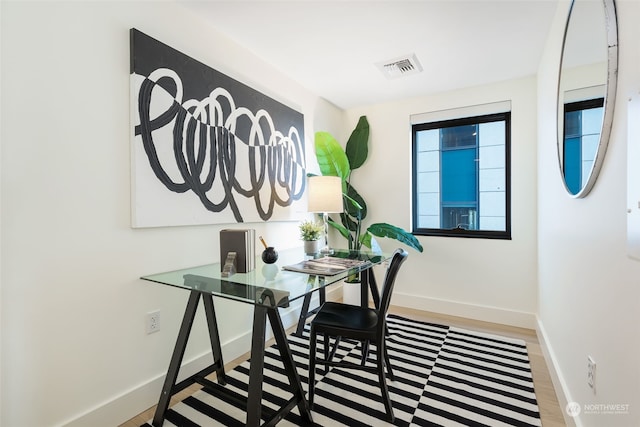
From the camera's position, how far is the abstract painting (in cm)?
162

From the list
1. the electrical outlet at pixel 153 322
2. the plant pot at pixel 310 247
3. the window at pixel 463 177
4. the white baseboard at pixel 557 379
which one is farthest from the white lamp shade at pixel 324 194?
the white baseboard at pixel 557 379

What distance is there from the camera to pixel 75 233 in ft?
4.54

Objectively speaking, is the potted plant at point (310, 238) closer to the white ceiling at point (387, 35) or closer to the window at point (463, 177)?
the white ceiling at point (387, 35)

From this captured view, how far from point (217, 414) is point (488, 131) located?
3280 mm

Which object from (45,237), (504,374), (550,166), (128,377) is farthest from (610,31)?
(128,377)

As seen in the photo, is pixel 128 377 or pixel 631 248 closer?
pixel 631 248

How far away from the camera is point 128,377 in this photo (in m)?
1.59

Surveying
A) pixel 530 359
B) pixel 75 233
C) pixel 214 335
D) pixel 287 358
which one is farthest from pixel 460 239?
pixel 75 233

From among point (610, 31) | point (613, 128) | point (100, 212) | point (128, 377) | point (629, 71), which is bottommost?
point (128, 377)

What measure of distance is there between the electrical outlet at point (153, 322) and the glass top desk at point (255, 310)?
9.0 inches

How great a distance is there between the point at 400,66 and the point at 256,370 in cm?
248

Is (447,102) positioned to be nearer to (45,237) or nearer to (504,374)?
(504,374)

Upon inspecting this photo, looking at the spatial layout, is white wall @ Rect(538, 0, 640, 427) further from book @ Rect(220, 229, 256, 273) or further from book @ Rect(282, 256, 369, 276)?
book @ Rect(220, 229, 256, 273)
